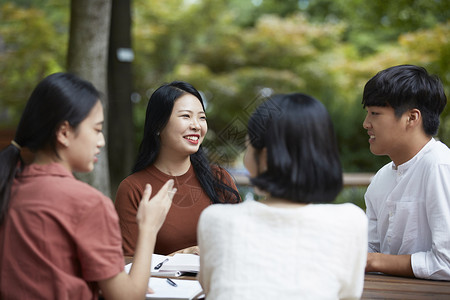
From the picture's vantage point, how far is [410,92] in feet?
7.12

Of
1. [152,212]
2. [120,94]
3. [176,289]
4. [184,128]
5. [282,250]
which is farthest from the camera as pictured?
[120,94]

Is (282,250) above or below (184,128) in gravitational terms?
below

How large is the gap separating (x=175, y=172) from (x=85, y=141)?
3.36 ft

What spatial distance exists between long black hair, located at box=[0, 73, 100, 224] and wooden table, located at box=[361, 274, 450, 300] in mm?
1142

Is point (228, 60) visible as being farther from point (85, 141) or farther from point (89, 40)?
point (85, 141)

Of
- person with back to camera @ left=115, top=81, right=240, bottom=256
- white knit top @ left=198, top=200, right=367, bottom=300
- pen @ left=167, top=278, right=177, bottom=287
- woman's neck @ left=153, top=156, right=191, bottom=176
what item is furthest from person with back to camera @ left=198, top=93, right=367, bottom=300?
woman's neck @ left=153, top=156, right=191, bottom=176

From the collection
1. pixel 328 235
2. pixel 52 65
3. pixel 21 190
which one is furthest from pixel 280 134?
pixel 52 65

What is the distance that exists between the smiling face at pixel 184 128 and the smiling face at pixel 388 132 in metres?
0.80

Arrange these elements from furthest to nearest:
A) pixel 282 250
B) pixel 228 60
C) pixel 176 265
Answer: pixel 228 60, pixel 176 265, pixel 282 250

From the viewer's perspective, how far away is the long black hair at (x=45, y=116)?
4.96ft

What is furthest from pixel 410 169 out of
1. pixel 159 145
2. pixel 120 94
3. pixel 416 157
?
pixel 120 94

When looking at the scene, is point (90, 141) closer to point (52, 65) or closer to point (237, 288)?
point (237, 288)

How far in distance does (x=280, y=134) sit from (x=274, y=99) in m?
0.11

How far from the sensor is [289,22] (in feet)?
35.2
